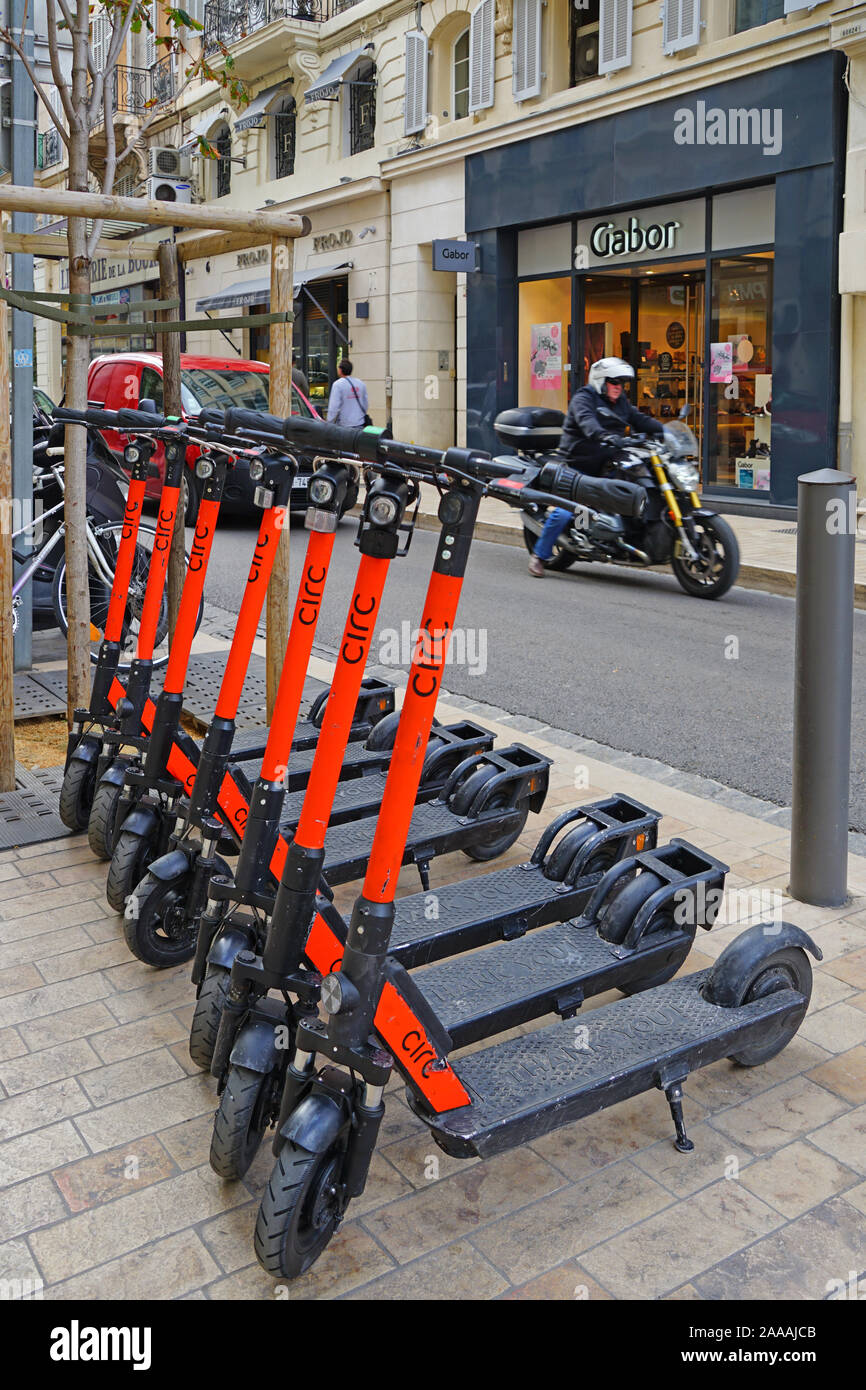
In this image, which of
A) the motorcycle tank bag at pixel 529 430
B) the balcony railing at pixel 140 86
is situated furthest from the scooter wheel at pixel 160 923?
the balcony railing at pixel 140 86

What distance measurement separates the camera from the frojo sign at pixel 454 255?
18562 mm

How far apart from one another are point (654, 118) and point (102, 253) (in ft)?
40.2

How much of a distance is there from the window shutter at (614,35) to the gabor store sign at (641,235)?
71.9 inches

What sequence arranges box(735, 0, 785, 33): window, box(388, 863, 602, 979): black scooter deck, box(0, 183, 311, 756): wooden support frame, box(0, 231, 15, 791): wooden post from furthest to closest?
box(735, 0, 785, 33): window → box(0, 231, 15, 791): wooden post → box(0, 183, 311, 756): wooden support frame → box(388, 863, 602, 979): black scooter deck

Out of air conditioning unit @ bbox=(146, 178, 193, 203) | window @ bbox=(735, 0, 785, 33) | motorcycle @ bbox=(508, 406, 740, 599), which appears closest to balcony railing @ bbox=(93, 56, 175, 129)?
air conditioning unit @ bbox=(146, 178, 193, 203)

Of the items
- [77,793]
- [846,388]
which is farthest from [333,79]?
[77,793]

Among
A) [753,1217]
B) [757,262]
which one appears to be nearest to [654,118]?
[757,262]

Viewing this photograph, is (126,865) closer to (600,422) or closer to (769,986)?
(769,986)

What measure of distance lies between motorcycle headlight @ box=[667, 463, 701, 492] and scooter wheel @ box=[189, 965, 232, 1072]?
8.11 meters

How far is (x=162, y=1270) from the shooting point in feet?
8.49

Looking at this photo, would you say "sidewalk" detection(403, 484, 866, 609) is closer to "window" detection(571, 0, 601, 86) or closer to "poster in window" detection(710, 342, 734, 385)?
"poster in window" detection(710, 342, 734, 385)

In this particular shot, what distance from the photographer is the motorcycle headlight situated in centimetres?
1053

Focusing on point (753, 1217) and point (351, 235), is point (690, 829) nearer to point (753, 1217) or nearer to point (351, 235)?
point (753, 1217)

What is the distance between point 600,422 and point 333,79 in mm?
14540
